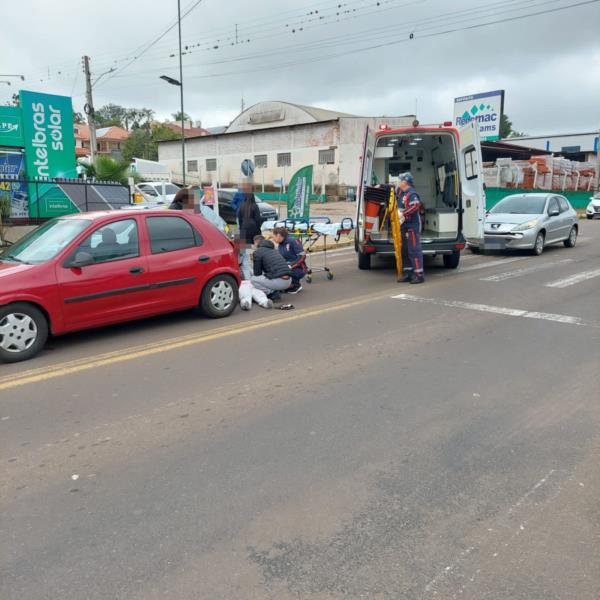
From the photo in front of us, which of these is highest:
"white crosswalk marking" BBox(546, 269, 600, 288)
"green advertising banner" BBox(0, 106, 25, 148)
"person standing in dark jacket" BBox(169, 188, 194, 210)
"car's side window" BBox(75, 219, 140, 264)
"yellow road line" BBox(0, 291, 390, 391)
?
"green advertising banner" BBox(0, 106, 25, 148)

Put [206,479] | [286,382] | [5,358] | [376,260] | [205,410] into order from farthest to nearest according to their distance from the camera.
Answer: [376,260] < [5,358] < [286,382] < [205,410] < [206,479]

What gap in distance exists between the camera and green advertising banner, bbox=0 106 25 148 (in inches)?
611

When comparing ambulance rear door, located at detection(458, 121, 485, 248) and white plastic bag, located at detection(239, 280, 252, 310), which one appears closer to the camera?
white plastic bag, located at detection(239, 280, 252, 310)

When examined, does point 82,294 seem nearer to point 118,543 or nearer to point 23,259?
point 23,259

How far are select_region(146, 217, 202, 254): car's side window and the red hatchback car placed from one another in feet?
0.04

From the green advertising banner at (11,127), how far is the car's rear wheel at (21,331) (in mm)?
12226

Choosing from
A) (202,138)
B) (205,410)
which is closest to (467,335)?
(205,410)

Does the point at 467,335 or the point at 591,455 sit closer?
the point at 591,455

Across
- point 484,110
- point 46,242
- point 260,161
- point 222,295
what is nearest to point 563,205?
point 222,295

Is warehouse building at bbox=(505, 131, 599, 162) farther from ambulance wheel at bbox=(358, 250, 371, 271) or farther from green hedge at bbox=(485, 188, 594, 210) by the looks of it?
ambulance wheel at bbox=(358, 250, 371, 271)

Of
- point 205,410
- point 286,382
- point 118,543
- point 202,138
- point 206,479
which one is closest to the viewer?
point 118,543

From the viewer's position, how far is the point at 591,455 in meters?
3.64

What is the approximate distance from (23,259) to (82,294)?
2.52 ft

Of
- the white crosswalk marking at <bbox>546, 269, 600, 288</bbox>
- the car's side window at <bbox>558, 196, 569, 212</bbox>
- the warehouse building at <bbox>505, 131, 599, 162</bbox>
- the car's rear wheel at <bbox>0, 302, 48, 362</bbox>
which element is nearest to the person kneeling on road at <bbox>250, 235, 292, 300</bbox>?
the car's rear wheel at <bbox>0, 302, 48, 362</bbox>
